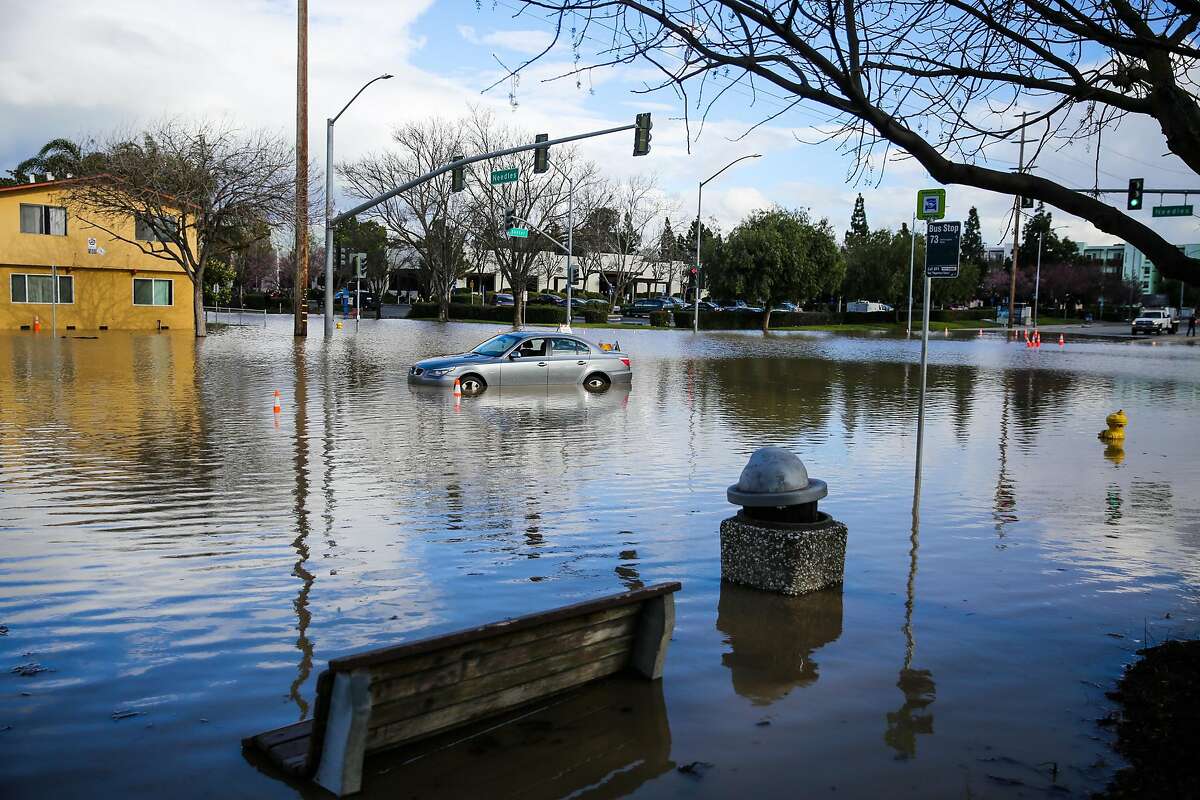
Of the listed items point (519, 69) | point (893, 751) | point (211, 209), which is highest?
point (211, 209)

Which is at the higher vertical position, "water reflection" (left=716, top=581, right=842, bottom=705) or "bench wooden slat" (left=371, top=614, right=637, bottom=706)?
A: "bench wooden slat" (left=371, top=614, right=637, bottom=706)

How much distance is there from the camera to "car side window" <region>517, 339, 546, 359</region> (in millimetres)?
21438

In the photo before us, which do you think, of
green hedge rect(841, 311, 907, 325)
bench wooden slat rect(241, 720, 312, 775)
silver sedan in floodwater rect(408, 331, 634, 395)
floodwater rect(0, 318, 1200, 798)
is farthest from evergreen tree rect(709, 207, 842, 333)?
bench wooden slat rect(241, 720, 312, 775)

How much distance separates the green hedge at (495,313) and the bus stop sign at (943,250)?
54.6 m

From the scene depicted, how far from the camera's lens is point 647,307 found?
8894 cm

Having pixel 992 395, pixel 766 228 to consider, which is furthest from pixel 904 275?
pixel 992 395

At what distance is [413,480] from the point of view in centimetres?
1092

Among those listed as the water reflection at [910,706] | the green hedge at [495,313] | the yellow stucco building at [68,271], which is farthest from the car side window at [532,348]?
the green hedge at [495,313]

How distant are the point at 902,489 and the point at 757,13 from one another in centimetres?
696

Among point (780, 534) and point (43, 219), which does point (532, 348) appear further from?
point (43, 219)

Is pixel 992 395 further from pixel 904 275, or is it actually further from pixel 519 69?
pixel 904 275

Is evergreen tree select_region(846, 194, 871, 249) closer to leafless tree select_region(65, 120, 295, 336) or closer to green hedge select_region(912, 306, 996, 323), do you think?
green hedge select_region(912, 306, 996, 323)

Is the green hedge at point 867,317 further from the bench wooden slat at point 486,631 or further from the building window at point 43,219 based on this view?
the bench wooden slat at point 486,631

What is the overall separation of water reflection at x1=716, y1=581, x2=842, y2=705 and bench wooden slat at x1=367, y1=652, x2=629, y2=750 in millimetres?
788
